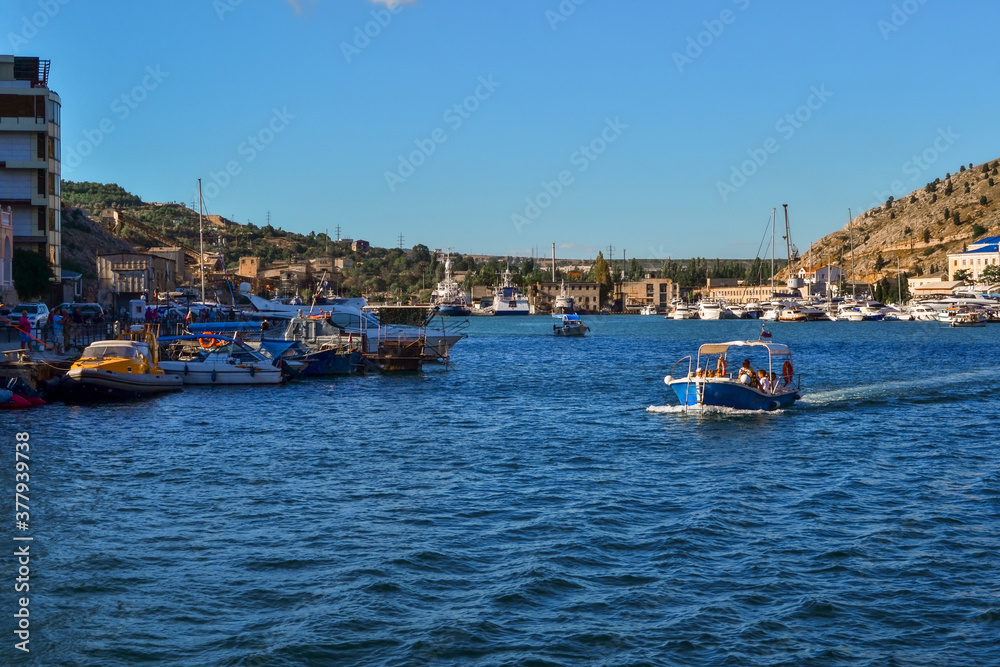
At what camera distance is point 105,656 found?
40.5 feet

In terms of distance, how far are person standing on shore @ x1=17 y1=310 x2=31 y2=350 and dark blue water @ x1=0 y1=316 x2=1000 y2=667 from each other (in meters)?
9.89

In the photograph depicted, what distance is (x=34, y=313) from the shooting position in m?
51.8

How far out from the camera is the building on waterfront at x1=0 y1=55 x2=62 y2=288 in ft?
210

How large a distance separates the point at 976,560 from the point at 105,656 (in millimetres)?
13592

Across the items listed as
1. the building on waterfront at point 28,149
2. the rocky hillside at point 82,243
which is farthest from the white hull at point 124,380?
the rocky hillside at point 82,243

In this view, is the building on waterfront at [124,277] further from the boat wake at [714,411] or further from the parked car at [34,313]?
the boat wake at [714,411]

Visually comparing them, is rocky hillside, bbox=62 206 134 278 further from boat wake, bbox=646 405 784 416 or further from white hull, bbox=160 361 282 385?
boat wake, bbox=646 405 784 416

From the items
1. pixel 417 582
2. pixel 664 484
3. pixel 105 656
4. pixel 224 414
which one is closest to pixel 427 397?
pixel 224 414

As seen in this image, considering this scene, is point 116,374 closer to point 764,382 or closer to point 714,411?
point 714,411

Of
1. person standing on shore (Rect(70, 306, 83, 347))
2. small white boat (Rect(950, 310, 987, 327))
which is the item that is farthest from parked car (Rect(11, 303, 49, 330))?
small white boat (Rect(950, 310, 987, 327))

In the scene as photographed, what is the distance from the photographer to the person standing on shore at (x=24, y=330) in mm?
43219

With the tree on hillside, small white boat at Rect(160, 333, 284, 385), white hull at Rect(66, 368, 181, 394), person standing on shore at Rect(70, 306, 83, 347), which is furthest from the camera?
the tree on hillside

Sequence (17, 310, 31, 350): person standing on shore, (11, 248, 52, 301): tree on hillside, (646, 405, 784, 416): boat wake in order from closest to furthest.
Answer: (646, 405, 784, 416): boat wake < (17, 310, 31, 350): person standing on shore < (11, 248, 52, 301): tree on hillside

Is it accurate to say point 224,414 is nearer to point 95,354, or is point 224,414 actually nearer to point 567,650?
point 95,354
